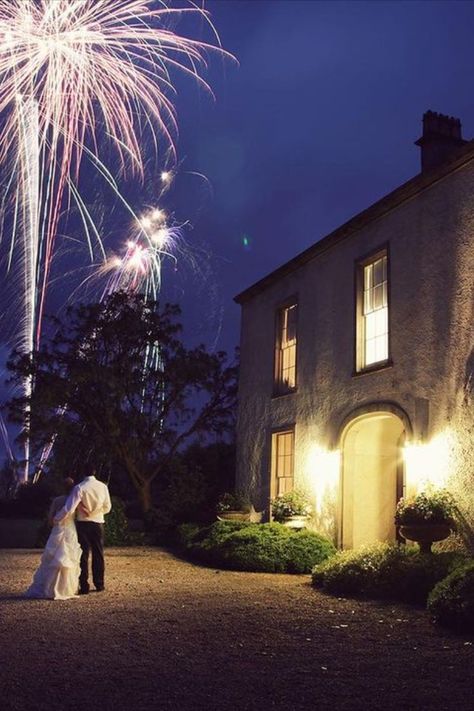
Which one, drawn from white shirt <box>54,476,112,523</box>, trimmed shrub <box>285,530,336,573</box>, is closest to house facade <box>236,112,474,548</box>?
trimmed shrub <box>285,530,336,573</box>

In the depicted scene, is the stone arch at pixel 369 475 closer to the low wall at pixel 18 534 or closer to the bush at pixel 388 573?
the bush at pixel 388 573

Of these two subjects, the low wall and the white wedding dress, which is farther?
the low wall

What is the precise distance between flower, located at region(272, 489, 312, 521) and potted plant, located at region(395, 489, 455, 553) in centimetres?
373

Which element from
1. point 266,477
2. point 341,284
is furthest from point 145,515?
point 341,284

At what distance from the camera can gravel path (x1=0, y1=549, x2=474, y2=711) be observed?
4809mm

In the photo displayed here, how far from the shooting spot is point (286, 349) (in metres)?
16.3

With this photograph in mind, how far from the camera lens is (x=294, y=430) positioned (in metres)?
15.2

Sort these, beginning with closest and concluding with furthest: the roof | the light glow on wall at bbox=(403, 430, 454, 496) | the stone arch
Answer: the light glow on wall at bbox=(403, 430, 454, 496)
the roof
the stone arch

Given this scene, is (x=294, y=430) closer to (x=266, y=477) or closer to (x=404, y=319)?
(x=266, y=477)

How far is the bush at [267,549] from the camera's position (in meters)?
12.2

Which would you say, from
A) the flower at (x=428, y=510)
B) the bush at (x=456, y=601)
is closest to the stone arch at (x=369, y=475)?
the flower at (x=428, y=510)

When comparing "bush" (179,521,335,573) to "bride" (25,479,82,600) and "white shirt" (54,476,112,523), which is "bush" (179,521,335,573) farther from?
"bride" (25,479,82,600)

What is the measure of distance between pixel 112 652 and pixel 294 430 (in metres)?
9.39

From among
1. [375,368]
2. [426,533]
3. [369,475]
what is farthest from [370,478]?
[426,533]
